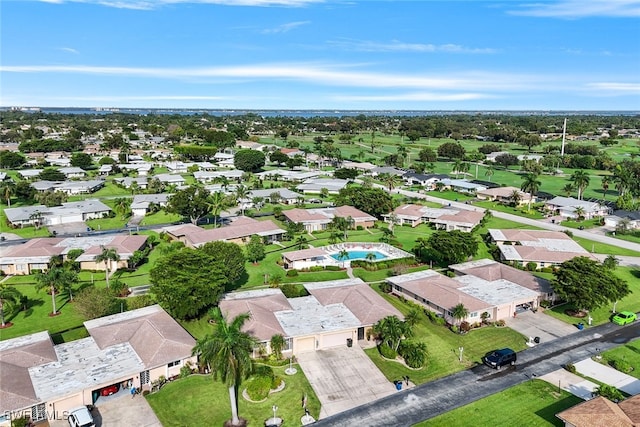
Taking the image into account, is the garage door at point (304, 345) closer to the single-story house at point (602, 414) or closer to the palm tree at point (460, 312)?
the palm tree at point (460, 312)

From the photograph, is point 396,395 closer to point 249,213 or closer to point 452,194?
point 249,213

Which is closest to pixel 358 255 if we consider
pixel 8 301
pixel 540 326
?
pixel 540 326

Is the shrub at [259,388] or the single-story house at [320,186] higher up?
the single-story house at [320,186]

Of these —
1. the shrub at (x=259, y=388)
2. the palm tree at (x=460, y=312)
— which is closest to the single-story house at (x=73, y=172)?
the shrub at (x=259, y=388)

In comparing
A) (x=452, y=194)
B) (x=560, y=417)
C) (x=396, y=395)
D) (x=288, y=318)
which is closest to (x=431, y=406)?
(x=396, y=395)

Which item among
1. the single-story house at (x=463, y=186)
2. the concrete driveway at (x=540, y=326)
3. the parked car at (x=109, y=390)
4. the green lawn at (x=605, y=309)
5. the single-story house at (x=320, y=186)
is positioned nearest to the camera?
the parked car at (x=109, y=390)

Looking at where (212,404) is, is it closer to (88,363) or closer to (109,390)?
(109,390)
